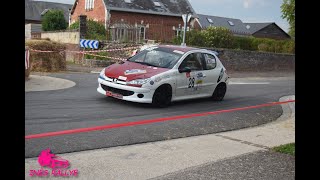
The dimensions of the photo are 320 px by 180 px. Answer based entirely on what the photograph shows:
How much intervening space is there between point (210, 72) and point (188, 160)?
19.3ft

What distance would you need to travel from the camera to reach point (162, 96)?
32.2ft

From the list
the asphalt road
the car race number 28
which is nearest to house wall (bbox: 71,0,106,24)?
the asphalt road

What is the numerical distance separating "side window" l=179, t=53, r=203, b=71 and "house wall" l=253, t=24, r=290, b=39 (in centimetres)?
5327

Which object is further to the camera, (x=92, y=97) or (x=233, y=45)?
(x=233, y=45)

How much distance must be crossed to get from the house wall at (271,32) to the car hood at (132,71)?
54615 mm

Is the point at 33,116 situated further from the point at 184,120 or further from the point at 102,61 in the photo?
the point at 102,61

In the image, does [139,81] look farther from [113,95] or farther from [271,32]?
[271,32]

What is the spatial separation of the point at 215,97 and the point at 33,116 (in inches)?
223

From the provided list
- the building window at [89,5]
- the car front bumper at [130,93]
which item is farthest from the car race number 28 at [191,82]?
the building window at [89,5]

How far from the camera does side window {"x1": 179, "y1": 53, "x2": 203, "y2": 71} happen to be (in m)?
10.6

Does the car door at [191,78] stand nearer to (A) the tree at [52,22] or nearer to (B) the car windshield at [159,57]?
(B) the car windshield at [159,57]
